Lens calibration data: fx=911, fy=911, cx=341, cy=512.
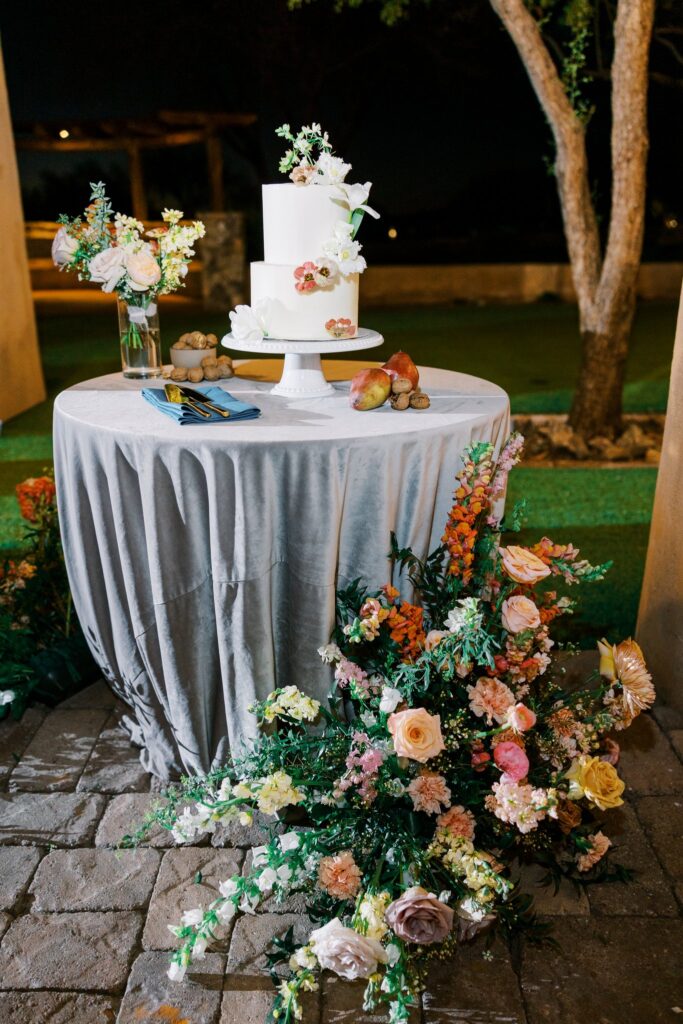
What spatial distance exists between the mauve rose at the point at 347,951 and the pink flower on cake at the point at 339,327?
5.54 feet

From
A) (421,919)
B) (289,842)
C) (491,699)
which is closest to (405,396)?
(491,699)

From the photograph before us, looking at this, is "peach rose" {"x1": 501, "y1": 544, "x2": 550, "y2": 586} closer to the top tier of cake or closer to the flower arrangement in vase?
the top tier of cake

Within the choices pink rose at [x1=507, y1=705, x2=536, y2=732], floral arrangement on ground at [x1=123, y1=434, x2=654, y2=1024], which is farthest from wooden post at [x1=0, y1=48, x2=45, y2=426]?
pink rose at [x1=507, y1=705, x2=536, y2=732]

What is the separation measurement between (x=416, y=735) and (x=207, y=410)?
113 cm

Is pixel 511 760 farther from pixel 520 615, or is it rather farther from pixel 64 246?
pixel 64 246

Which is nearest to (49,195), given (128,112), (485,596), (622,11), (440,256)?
(128,112)

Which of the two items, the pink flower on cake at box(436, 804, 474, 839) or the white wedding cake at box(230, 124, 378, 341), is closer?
the pink flower on cake at box(436, 804, 474, 839)

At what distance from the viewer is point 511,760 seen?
218 centimetres

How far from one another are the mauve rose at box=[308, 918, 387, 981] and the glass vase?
6.98ft

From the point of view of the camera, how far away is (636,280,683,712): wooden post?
10.6 feet

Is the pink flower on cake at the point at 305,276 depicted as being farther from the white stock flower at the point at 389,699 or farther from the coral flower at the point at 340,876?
the coral flower at the point at 340,876

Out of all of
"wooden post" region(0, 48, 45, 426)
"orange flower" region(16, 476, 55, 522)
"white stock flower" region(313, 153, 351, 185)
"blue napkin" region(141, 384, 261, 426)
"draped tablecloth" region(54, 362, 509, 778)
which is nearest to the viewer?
"draped tablecloth" region(54, 362, 509, 778)

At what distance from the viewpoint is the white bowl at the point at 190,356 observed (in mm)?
3432

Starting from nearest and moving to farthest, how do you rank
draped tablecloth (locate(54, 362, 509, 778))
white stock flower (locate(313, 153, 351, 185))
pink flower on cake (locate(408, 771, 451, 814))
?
1. pink flower on cake (locate(408, 771, 451, 814))
2. draped tablecloth (locate(54, 362, 509, 778))
3. white stock flower (locate(313, 153, 351, 185))
